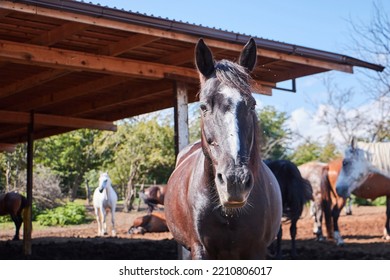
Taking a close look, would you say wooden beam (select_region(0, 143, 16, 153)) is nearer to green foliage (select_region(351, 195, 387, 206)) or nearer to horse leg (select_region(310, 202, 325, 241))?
horse leg (select_region(310, 202, 325, 241))

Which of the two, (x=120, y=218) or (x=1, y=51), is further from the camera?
(x=120, y=218)

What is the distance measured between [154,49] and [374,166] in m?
5.59

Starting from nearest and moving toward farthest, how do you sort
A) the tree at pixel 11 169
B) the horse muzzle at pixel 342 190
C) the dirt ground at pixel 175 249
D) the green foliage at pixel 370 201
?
the dirt ground at pixel 175 249, the horse muzzle at pixel 342 190, the tree at pixel 11 169, the green foliage at pixel 370 201

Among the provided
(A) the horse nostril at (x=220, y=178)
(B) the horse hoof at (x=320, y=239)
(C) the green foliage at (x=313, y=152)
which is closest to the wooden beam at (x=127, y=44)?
(A) the horse nostril at (x=220, y=178)

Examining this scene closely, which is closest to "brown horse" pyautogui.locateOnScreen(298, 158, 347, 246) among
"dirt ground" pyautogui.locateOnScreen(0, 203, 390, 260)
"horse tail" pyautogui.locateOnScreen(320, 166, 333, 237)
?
"horse tail" pyautogui.locateOnScreen(320, 166, 333, 237)

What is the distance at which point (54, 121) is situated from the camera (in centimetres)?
1137

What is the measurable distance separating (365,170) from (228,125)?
801 cm

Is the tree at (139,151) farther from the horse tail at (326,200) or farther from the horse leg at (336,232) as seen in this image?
the horse leg at (336,232)

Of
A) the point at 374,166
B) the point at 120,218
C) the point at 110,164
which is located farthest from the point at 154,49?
the point at 110,164

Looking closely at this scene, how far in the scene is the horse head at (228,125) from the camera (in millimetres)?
2791

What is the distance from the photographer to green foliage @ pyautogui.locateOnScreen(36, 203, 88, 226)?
19.9 m

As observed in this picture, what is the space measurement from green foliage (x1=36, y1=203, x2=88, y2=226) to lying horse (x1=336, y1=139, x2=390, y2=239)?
12.3m
